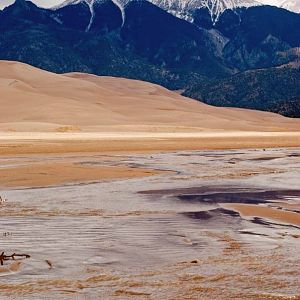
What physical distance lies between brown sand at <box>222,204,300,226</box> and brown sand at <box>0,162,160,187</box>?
9.46m

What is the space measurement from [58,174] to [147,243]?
670 inches

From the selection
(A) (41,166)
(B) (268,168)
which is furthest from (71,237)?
(B) (268,168)

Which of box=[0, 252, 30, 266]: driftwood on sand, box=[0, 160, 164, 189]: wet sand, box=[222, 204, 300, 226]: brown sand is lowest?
box=[0, 160, 164, 189]: wet sand

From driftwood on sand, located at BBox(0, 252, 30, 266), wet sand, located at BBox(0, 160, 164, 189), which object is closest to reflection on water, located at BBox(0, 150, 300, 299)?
driftwood on sand, located at BBox(0, 252, 30, 266)

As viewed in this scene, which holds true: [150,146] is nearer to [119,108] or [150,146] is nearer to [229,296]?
[229,296]

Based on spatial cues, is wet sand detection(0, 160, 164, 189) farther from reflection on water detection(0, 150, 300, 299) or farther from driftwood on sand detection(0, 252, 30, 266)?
driftwood on sand detection(0, 252, 30, 266)

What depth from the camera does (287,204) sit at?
2050cm

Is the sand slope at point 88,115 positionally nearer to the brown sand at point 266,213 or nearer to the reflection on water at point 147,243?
the reflection on water at point 147,243

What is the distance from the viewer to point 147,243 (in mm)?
13625

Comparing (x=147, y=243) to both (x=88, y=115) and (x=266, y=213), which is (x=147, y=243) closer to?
(x=266, y=213)

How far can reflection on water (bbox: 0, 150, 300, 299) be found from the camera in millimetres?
10391

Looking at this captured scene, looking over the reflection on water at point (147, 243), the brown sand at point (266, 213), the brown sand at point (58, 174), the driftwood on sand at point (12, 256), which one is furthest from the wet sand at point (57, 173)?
the driftwood on sand at point (12, 256)

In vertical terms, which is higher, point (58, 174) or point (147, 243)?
point (147, 243)

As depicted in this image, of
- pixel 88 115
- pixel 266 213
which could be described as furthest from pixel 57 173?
Answer: pixel 88 115
